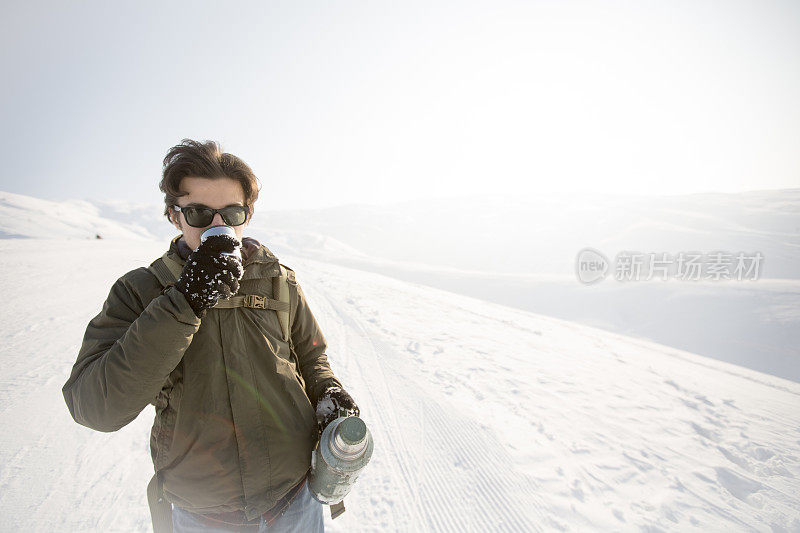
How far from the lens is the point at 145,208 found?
10300 cm

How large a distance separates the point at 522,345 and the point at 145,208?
415ft

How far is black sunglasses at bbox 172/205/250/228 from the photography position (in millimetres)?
1479

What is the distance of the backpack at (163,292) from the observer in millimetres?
1391

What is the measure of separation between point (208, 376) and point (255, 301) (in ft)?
1.16

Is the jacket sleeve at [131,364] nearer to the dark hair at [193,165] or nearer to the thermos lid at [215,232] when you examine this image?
the thermos lid at [215,232]

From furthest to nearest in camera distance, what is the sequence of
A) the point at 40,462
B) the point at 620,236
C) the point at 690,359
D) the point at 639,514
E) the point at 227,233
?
the point at 620,236 → the point at 690,359 → the point at 639,514 → the point at 40,462 → the point at 227,233

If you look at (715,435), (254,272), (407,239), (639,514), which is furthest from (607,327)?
(407,239)

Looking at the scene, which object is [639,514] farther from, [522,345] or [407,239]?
[407,239]

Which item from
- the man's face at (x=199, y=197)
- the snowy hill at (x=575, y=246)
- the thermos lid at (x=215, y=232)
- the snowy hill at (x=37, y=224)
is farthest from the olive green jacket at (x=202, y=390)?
the snowy hill at (x=37, y=224)

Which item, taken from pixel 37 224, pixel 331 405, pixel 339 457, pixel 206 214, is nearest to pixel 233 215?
pixel 206 214

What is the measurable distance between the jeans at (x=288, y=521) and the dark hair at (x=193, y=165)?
137cm

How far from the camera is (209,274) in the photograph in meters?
1.24

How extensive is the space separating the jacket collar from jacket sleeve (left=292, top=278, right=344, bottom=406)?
25cm

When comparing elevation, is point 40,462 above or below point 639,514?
above
